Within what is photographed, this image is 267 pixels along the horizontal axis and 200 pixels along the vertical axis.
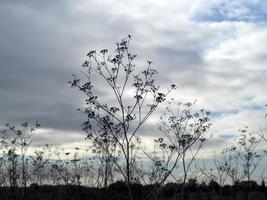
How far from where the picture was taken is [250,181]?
18.1 m

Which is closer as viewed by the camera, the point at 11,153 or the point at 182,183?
the point at 182,183

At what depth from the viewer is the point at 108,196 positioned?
1806 cm

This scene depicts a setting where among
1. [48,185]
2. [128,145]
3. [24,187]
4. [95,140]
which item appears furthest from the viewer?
[48,185]

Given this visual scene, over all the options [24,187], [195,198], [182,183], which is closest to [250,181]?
[195,198]

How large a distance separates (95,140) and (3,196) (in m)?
5.49

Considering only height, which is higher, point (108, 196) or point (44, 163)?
point (44, 163)

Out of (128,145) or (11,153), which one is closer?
(128,145)

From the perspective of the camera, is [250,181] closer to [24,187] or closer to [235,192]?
[235,192]

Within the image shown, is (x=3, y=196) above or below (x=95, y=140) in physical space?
below

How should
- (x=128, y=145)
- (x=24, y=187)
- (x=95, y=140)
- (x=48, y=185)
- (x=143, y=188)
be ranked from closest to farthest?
(x=128, y=145)
(x=95, y=140)
(x=143, y=188)
(x=24, y=187)
(x=48, y=185)

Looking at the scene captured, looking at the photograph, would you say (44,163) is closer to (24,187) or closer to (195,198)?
(24,187)

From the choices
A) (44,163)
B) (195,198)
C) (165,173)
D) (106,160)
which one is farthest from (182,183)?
(44,163)

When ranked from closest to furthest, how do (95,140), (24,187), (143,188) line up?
1. (95,140)
2. (143,188)
3. (24,187)

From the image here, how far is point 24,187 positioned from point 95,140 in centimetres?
489
